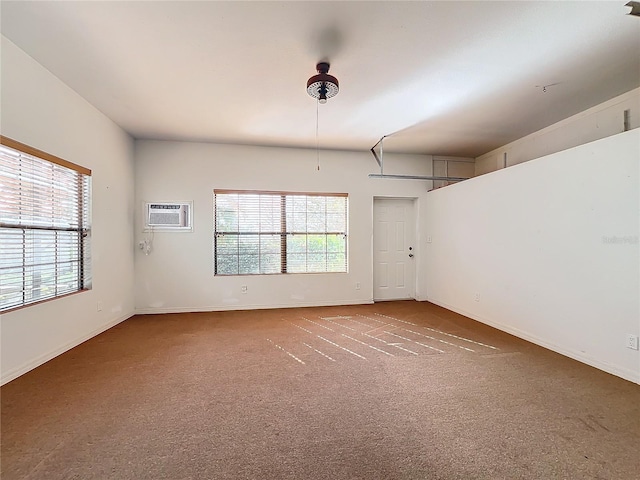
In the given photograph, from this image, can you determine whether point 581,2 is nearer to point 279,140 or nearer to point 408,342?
point 408,342

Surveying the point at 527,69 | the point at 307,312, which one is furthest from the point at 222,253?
the point at 527,69

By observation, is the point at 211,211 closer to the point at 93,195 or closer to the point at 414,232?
the point at 93,195

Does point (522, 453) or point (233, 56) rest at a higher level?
point (233, 56)

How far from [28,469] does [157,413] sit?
0.62 m

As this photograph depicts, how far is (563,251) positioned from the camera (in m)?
3.00

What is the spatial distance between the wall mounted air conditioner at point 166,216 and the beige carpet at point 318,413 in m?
1.88

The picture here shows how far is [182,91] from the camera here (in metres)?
2.98

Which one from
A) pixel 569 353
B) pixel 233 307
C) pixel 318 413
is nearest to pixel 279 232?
pixel 233 307

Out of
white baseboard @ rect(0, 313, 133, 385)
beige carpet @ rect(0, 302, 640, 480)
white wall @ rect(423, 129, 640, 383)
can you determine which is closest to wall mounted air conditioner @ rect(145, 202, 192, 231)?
white baseboard @ rect(0, 313, 133, 385)

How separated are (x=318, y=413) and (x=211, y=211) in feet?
12.1

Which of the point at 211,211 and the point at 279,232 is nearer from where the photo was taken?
the point at 211,211

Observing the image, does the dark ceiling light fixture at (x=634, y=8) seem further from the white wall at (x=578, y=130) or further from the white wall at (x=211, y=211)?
the white wall at (x=211, y=211)

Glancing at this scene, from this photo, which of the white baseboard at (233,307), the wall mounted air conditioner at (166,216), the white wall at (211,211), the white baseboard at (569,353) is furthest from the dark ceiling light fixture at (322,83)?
the white baseboard at (569,353)

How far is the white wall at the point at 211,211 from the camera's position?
14.8 feet
